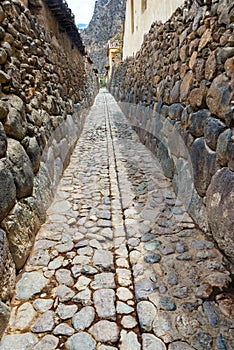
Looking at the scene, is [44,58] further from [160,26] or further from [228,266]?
[228,266]

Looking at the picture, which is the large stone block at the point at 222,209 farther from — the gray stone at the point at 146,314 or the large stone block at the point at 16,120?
the large stone block at the point at 16,120

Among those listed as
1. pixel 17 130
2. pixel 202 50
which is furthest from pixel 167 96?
pixel 17 130

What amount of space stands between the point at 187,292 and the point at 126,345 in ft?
Result: 1.81

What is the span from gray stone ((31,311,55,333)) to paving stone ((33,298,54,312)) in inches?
1.6

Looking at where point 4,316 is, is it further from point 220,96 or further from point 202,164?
point 220,96

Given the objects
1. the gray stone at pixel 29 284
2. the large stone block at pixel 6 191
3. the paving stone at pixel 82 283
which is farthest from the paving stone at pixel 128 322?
the large stone block at pixel 6 191

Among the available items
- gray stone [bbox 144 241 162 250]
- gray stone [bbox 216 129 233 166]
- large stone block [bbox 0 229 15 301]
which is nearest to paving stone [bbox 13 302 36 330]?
large stone block [bbox 0 229 15 301]

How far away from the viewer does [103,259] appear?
2094 mm

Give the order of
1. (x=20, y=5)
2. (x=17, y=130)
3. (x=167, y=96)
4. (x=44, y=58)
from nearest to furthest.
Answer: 1. (x=17, y=130)
2. (x=20, y=5)
3. (x=44, y=58)
4. (x=167, y=96)

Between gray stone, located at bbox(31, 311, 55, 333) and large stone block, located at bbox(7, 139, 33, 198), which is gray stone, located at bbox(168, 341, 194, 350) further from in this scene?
large stone block, located at bbox(7, 139, 33, 198)

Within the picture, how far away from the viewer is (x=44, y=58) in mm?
3293

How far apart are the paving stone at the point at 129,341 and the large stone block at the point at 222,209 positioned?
2.93 feet

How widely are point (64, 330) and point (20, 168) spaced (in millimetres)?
1277

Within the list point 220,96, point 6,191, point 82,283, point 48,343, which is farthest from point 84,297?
point 220,96
